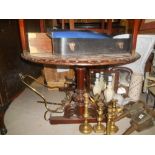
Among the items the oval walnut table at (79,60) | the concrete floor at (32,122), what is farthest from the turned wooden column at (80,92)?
the concrete floor at (32,122)

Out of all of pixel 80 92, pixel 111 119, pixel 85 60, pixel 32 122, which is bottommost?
pixel 32 122

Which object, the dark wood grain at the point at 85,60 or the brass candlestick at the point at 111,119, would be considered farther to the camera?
the brass candlestick at the point at 111,119

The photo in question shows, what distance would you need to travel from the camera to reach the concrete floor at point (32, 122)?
1.49 metres

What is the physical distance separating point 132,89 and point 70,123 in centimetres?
78

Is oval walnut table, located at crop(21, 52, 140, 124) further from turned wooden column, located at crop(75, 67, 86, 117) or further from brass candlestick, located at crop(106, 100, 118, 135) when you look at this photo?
brass candlestick, located at crop(106, 100, 118, 135)

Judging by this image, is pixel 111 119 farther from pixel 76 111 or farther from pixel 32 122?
pixel 32 122

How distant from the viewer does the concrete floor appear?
1488 millimetres

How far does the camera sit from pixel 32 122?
5.34 feet

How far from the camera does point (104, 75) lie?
196 centimetres

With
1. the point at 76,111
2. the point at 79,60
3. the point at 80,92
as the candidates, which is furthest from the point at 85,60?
the point at 76,111

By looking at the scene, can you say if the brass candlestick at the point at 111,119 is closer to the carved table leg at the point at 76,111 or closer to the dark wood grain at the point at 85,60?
the carved table leg at the point at 76,111

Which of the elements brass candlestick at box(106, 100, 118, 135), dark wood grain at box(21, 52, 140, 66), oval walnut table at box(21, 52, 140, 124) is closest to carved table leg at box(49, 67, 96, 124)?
oval walnut table at box(21, 52, 140, 124)
